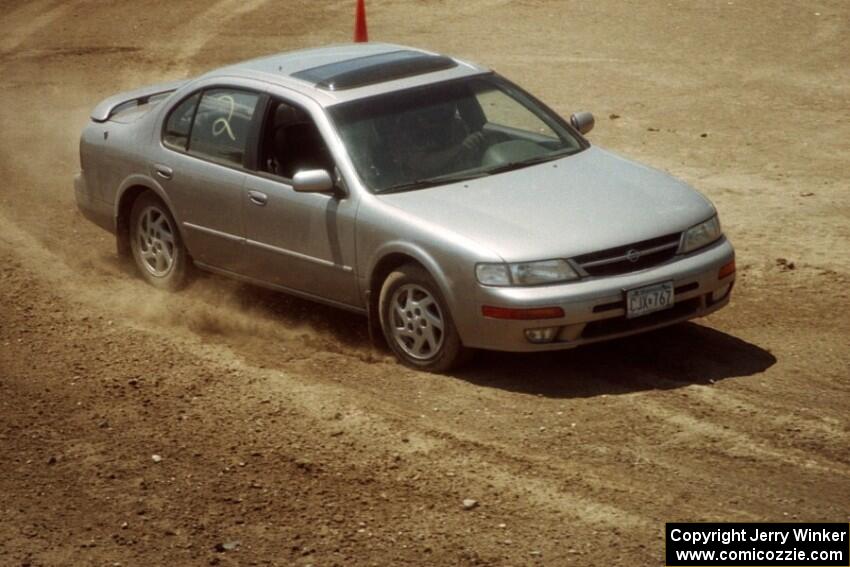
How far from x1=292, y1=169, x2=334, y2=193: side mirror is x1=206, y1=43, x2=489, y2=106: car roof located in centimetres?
60

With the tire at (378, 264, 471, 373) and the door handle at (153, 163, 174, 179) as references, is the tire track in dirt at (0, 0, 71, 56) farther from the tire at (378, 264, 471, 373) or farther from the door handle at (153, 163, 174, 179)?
the tire at (378, 264, 471, 373)

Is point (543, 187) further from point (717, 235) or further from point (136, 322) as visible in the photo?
point (136, 322)

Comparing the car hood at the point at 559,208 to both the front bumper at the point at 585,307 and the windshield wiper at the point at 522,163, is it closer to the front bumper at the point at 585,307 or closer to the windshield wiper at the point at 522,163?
the windshield wiper at the point at 522,163

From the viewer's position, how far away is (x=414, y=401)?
347 inches

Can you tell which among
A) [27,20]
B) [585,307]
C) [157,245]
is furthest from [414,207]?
[27,20]

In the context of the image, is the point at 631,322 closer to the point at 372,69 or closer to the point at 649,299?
the point at 649,299

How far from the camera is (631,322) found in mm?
8945

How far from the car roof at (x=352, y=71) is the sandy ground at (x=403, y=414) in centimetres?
148

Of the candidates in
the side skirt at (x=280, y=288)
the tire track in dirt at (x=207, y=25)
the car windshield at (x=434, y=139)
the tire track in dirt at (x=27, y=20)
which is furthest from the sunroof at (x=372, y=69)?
the tire track in dirt at (x=27, y=20)

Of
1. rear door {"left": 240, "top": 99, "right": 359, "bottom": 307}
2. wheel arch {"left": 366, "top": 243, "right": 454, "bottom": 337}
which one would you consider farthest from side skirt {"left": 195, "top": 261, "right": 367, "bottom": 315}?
wheel arch {"left": 366, "top": 243, "right": 454, "bottom": 337}

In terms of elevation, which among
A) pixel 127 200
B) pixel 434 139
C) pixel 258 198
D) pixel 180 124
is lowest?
pixel 127 200

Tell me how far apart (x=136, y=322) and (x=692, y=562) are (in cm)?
493

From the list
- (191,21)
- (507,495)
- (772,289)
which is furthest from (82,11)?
(507,495)

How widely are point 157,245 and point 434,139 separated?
242 centimetres
